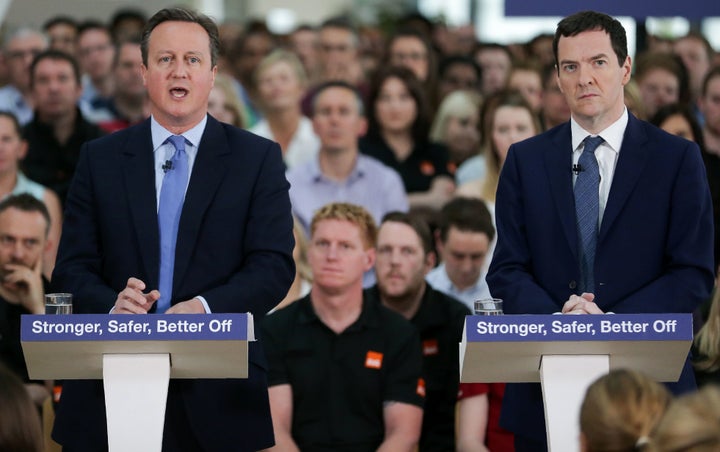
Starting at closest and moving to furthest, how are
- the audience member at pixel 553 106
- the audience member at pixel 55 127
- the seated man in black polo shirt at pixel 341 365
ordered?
the seated man in black polo shirt at pixel 341 365 → the audience member at pixel 553 106 → the audience member at pixel 55 127

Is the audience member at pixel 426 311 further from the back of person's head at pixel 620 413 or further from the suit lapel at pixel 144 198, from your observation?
the back of person's head at pixel 620 413

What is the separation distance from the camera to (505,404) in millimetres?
4488

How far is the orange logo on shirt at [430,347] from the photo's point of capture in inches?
266

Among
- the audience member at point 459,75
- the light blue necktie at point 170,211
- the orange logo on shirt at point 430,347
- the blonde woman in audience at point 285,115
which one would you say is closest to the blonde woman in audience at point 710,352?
the orange logo on shirt at point 430,347

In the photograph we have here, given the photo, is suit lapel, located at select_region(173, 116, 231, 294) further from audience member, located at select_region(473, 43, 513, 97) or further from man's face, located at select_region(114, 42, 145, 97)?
audience member, located at select_region(473, 43, 513, 97)

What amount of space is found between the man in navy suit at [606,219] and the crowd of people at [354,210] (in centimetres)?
1

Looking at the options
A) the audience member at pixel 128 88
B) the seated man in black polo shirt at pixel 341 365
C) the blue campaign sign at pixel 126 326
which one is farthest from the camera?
the audience member at pixel 128 88

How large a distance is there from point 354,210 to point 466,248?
927 mm

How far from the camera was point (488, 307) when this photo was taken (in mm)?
3924

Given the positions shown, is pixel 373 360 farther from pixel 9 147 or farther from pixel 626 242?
pixel 9 147

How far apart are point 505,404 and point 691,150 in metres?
1.01

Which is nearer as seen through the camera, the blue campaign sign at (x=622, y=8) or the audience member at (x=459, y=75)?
the blue campaign sign at (x=622, y=8)

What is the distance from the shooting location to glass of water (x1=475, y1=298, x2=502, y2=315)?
12.9 feet

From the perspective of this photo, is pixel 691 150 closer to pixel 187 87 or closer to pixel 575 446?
pixel 575 446
